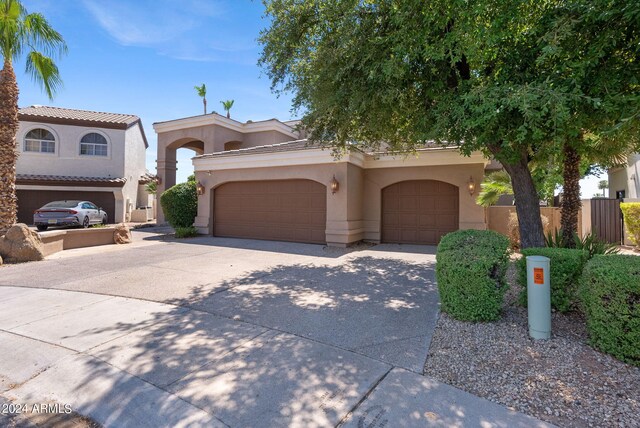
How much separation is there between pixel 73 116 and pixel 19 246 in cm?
1724

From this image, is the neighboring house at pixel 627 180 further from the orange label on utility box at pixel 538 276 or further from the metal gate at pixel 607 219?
the orange label on utility box at pixel 538 276

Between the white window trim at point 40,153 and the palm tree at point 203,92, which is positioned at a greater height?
the palm tree at point 203,92

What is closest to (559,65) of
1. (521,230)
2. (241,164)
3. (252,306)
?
(521,230)

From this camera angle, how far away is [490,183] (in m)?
10.9

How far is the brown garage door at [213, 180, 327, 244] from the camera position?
41.0 feet

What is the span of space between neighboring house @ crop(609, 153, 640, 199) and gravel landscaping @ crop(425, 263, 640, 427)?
625 inches

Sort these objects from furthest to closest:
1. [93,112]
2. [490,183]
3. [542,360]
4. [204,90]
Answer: [204,90]
[93,112]
[490,183]
[542,360]

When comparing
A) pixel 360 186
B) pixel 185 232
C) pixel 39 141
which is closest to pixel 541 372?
pixel 360 186

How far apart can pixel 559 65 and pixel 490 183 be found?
259 inches

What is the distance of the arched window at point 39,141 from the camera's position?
68.1 feet

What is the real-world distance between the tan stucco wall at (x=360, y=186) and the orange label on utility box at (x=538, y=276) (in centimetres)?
748

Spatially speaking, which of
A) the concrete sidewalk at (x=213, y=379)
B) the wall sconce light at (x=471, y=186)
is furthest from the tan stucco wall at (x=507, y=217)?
the concrete sidewalk at (x=213, y=379)

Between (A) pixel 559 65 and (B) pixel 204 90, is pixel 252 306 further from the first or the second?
(B) pixel 204 90

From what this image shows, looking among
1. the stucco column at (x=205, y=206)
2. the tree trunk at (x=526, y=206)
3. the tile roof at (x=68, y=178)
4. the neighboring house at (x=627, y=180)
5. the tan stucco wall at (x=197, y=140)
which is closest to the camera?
the tree trunk at (x=526, y=206)
